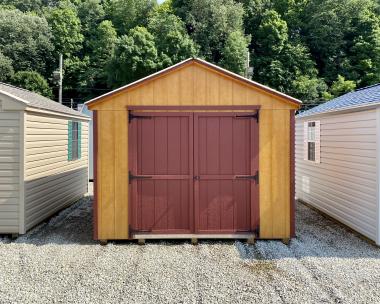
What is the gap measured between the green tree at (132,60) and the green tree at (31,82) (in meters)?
5.85

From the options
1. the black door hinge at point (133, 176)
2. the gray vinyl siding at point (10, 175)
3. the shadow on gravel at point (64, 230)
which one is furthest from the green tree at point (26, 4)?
the black door hinge at point (133, 176)

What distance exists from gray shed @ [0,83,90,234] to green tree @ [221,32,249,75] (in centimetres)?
2667

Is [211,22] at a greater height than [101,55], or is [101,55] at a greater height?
[211,22]

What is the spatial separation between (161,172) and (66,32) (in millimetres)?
35240

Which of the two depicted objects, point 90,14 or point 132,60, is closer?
A: point 132,60

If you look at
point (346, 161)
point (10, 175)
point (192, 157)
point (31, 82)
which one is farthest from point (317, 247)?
point (31, 82)

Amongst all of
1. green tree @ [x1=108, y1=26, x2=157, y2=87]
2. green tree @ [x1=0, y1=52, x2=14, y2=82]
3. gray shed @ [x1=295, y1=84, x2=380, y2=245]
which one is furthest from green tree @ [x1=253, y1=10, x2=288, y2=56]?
gray shed @ [x1=295, y1=84, x2=380, y2=245]

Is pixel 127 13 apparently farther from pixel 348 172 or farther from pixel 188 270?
pixel 188 270

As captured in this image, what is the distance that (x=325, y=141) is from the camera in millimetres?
8562

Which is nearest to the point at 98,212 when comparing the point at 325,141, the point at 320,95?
the point at 325,141

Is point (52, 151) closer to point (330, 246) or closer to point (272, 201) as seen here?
point (272, 201)

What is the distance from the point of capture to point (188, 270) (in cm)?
504

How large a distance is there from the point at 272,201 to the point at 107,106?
3112 millimetres

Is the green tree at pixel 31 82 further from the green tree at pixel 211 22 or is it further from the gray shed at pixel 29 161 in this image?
the gray shed at pixel 29 161
